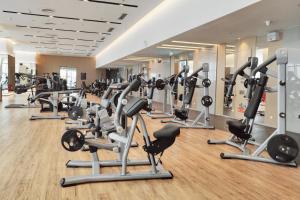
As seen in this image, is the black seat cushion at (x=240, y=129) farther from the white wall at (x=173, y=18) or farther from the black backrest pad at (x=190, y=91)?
the black backrest pad at (x=190, y=91)

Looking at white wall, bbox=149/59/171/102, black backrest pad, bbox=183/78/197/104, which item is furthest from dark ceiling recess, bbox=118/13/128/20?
white wall, bbox=149/59/171/102

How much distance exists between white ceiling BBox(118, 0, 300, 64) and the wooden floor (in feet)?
8.74

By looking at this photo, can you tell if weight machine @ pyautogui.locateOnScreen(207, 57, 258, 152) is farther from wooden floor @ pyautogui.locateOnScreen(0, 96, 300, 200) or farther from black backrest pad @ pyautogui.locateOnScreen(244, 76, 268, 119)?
wooden floor @ pyautogui.locateOnScreen(0, 96, 300, 200)

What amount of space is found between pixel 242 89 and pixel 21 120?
6.55m

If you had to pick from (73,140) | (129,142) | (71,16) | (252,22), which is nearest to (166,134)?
(129,142)

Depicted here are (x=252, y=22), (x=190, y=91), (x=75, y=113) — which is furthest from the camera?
(x=190, y=91)

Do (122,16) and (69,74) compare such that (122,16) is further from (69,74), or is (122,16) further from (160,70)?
(69,74)

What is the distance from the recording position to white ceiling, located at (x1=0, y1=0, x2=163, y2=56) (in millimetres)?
8344

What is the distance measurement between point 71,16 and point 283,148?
8.64 meters

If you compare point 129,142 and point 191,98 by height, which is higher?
point 191,98

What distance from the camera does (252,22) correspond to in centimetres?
626

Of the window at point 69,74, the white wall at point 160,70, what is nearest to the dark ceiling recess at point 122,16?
the white wall at point 160,70

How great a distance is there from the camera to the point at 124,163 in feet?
10.1

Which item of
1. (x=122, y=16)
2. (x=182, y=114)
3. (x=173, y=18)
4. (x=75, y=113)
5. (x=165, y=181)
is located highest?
(x=122, y=16)
